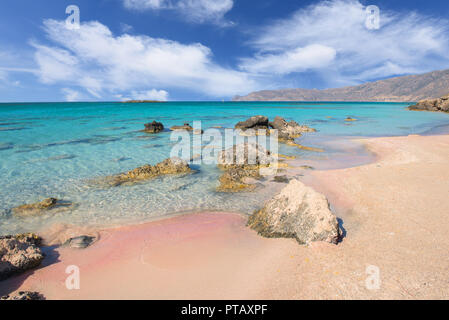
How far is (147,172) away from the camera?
10.5 m

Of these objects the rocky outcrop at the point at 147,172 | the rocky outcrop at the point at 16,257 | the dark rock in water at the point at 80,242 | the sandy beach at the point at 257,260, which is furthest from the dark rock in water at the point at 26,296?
the rocky outcrop at the point at 147,172

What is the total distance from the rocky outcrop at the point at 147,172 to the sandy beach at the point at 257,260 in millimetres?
4071

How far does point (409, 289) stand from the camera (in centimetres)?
357

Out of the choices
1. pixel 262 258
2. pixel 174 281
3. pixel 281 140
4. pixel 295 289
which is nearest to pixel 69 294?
pixel 174 281

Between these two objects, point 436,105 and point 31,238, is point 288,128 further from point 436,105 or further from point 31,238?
point 436,105

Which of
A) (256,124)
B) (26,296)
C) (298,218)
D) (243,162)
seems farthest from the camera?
(256,124)

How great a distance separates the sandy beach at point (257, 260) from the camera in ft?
12.5

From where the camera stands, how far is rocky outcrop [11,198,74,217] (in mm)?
7211

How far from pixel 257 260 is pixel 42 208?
7.26 m

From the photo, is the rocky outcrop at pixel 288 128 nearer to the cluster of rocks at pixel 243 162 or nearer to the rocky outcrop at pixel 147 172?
the cluster of rocks at pixel 243 162

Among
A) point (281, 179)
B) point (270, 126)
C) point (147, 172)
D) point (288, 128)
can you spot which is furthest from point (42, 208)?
point (270, 126)

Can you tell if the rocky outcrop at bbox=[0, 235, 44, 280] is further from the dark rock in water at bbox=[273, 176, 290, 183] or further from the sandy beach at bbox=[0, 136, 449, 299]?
the dark rock in water at bbox=[273, 176, 290, 183]

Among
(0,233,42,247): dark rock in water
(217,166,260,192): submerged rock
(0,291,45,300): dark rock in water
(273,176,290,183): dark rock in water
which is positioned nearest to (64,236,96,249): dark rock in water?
(0,233,42,247): dark rock in water

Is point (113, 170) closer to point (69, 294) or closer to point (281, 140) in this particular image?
point (69, 294)
